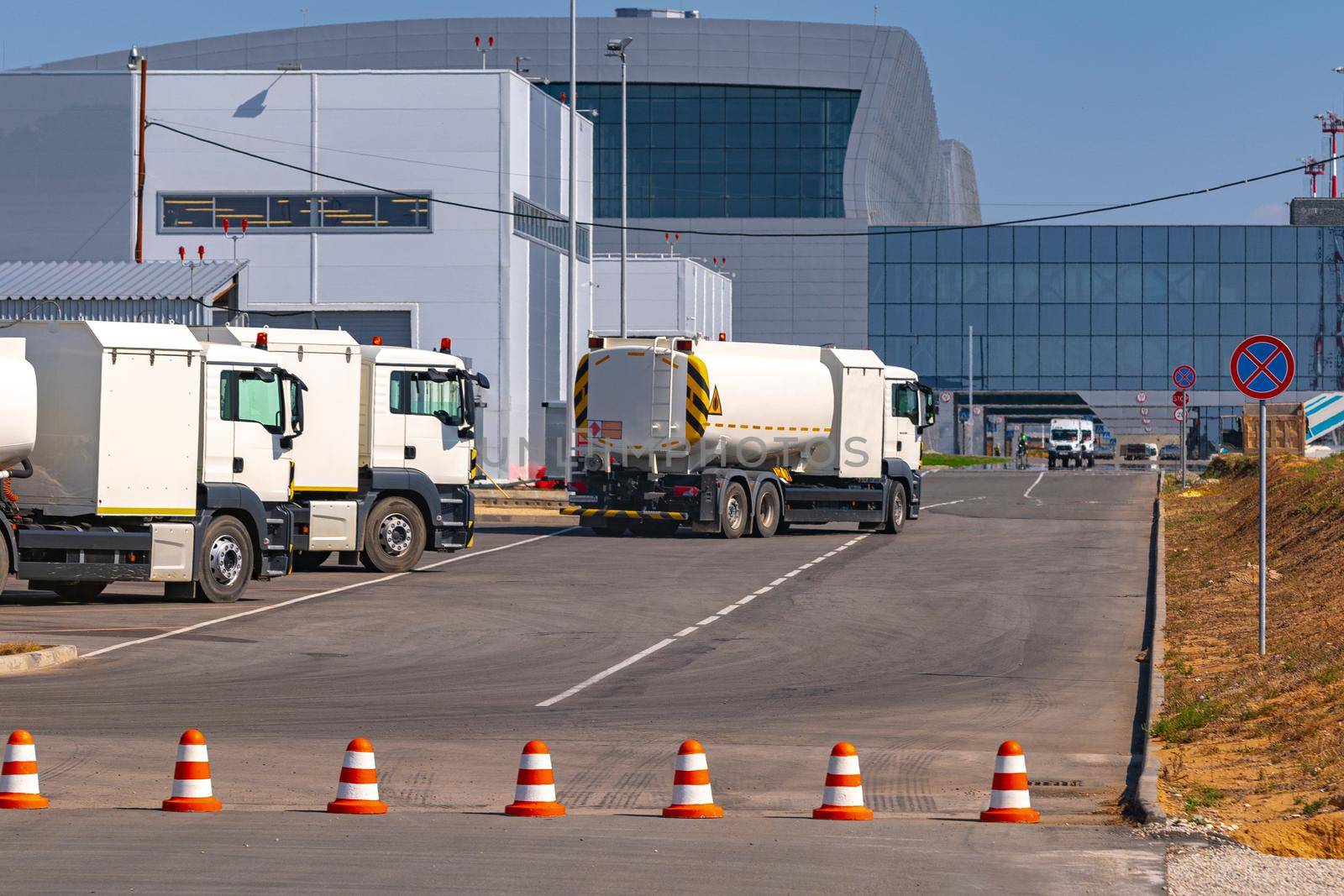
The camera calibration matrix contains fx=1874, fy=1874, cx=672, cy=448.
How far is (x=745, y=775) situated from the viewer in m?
12.1

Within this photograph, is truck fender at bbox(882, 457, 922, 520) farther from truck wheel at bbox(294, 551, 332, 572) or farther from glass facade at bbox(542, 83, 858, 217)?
glass facade at bbox(542, 83, 858, 217)

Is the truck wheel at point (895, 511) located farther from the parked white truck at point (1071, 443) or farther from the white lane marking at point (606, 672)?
the parked white truck at point (1071, 443)

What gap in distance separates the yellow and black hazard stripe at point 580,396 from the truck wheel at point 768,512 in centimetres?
367

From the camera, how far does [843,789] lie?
10211 mm

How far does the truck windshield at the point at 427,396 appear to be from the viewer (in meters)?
27.8

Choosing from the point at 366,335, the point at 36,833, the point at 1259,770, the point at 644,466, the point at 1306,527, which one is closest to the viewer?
the point at 36,833

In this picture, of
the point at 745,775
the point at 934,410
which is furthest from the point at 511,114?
the point at 745,775

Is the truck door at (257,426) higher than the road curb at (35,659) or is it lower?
higher

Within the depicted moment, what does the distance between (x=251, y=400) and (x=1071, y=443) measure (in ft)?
241

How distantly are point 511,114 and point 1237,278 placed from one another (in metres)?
61.6

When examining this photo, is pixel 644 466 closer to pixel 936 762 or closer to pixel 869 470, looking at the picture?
pixel 869 470

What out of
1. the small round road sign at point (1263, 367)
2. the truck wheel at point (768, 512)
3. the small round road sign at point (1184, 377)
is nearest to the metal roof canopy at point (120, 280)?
the truck wheel at point (768, 512)

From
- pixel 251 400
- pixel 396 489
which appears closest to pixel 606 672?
pixel 251 400

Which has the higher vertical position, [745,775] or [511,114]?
[511,114]
